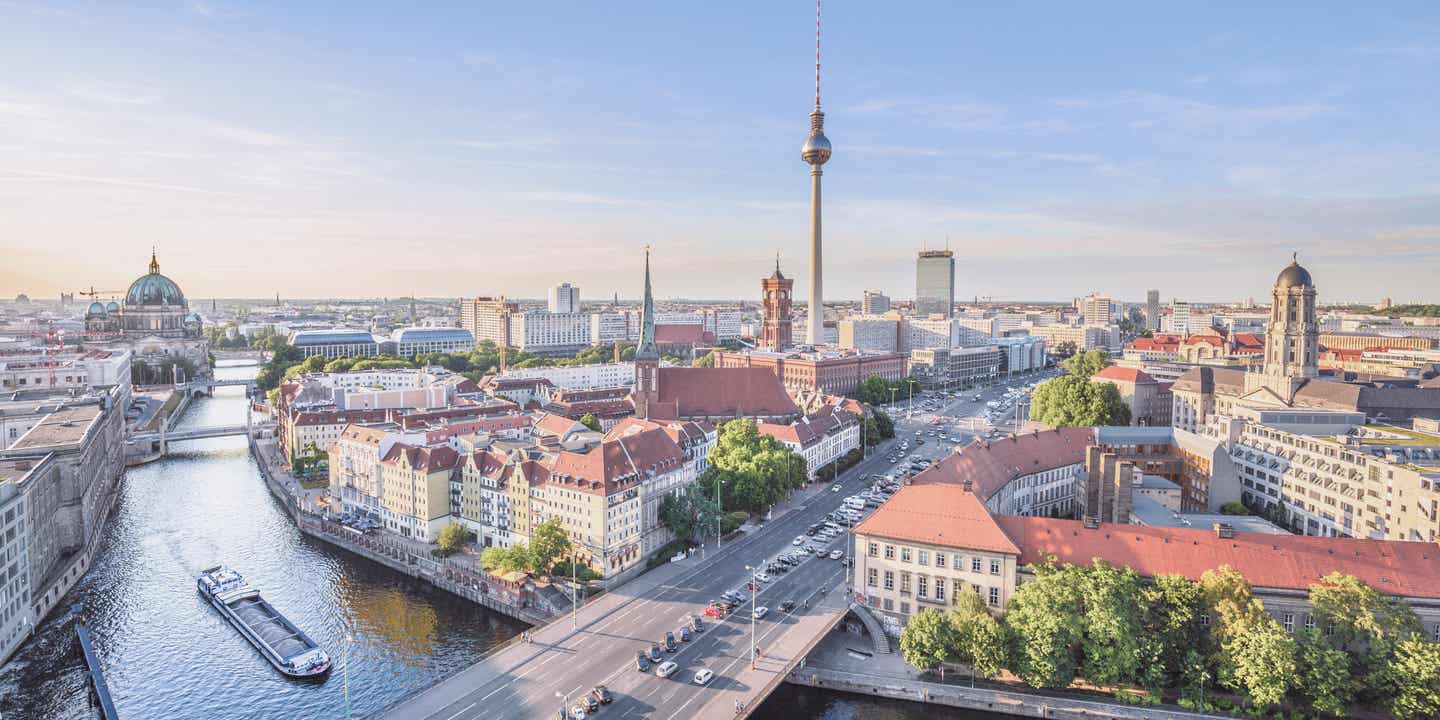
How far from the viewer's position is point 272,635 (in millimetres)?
52312

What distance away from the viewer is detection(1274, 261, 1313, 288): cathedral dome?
9738cm

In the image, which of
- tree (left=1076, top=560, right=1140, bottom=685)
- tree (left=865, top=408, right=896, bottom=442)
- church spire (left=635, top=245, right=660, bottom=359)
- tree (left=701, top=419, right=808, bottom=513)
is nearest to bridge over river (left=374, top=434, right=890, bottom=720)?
tree (left=701, top=419, right=808, bottom=513)

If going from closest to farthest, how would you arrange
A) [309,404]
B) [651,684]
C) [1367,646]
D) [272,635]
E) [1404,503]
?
[1367,646] → [651,684] → [272,635] → [1404,503] → [309,404]

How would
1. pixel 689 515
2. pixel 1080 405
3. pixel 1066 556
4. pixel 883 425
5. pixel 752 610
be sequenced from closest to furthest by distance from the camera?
pixel 1066 556
pixel 752 610
pixel 689 515
pixel 1080 405
pixel 883 425

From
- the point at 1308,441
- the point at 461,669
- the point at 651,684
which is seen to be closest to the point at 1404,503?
the point at 1308,441

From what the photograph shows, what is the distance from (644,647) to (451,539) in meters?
25.1

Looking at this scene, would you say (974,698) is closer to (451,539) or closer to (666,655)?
(666,655)

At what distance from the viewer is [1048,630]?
41.1 m

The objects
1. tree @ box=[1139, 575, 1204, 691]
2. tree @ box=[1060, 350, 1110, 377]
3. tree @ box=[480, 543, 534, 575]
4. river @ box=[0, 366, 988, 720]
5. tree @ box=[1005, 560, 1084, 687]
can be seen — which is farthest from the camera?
tree @ box=[1060, 350, 1110, 377]

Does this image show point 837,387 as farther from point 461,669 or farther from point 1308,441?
point 461,669

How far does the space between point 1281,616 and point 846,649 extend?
74.0 ft

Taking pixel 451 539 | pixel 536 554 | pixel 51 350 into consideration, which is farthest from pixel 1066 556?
pixel 51 350

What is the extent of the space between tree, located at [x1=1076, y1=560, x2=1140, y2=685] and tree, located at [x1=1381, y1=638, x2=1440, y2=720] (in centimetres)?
1064

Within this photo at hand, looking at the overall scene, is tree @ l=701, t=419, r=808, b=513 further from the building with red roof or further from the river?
the river
